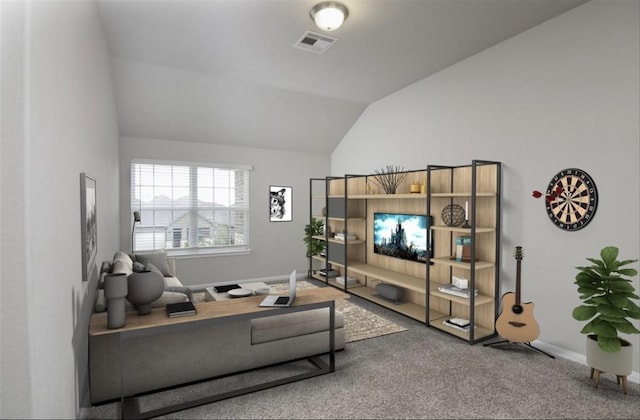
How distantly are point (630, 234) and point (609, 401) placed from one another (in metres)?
1.25

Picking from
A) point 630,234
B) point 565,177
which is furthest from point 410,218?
point 630,234

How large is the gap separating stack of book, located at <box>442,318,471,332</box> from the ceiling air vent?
3.18 metres

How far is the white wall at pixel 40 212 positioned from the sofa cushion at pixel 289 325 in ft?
4.11

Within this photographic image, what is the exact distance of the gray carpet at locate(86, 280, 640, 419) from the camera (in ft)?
7.66

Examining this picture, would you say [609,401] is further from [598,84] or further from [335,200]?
[335,200]

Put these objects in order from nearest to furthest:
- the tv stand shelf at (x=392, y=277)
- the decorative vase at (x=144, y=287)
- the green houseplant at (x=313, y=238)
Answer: the decorative vase at (x=144, y=287) < the tv stand shelf at (x=392, y=277) < the green houseplant at (x=313, y=238)

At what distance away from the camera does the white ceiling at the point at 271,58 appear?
3041mm

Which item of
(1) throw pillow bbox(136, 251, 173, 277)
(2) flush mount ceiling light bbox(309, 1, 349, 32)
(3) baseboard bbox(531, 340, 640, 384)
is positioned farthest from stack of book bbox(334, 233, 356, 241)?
(2) flush mount ceiling light bbox(309, 1, 349, 32)

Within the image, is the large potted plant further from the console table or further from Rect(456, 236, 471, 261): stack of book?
the console table

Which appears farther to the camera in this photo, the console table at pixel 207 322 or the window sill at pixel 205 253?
the window sill at pixel 205 253

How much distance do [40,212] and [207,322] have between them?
1354 mm

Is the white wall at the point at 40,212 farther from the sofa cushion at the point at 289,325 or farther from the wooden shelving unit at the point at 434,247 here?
the wooden shelving unit at the point at 434,247

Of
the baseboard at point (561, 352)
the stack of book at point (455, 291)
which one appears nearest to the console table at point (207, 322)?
the stack of book at point (455, 291)

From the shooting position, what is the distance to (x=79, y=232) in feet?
6.81
